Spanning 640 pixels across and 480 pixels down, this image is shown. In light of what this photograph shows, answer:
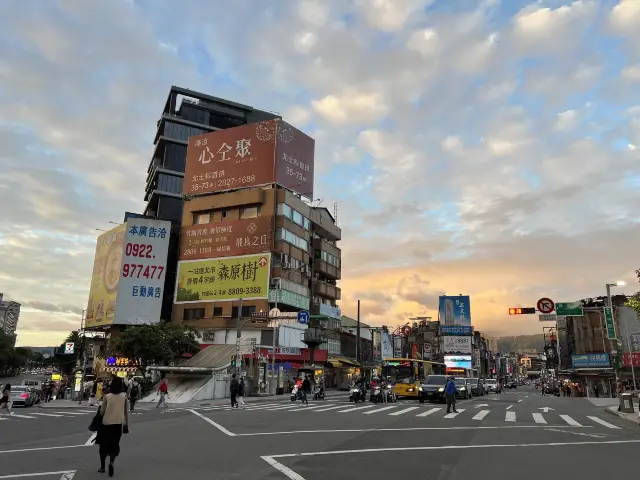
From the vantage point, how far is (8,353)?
307 feet

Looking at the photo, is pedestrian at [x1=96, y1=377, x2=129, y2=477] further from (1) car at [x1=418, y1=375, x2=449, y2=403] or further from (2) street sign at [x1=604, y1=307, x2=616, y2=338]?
(2) street sign at [x1=604, y1=307, x2=616, y2=338]

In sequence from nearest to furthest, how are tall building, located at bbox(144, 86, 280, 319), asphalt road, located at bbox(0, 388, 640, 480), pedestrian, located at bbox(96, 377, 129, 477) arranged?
pedestrian, located at bbox(96, 377, 129, 477) < asphalt road, located at bbox(0, 388, 640, 480) < tall building, located at bbox(144, 86, 280, 319)

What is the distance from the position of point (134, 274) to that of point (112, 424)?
57166mm

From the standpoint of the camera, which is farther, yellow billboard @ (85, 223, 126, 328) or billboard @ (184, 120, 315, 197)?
billboard @ (184, 120, 315, 197)

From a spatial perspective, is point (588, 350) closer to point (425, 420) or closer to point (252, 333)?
point (252, 333)

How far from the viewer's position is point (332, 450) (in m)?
11.8

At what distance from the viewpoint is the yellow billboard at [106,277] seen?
6278cm

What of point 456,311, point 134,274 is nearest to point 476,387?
point 134,274

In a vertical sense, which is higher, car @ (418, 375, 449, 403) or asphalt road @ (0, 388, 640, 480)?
car @ (418, 375, 449, 403)

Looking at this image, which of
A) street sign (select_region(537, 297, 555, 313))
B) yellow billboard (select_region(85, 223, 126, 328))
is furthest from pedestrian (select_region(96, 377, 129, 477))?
yellow billboard (select_region(85, 223, 126, 328))

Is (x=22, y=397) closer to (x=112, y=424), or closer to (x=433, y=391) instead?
(x=433, y=391)

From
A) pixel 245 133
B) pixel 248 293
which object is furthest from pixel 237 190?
pixel 248 293

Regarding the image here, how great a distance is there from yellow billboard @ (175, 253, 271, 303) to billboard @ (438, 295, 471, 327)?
194ft

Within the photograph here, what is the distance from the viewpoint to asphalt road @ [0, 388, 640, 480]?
30.3 feet
